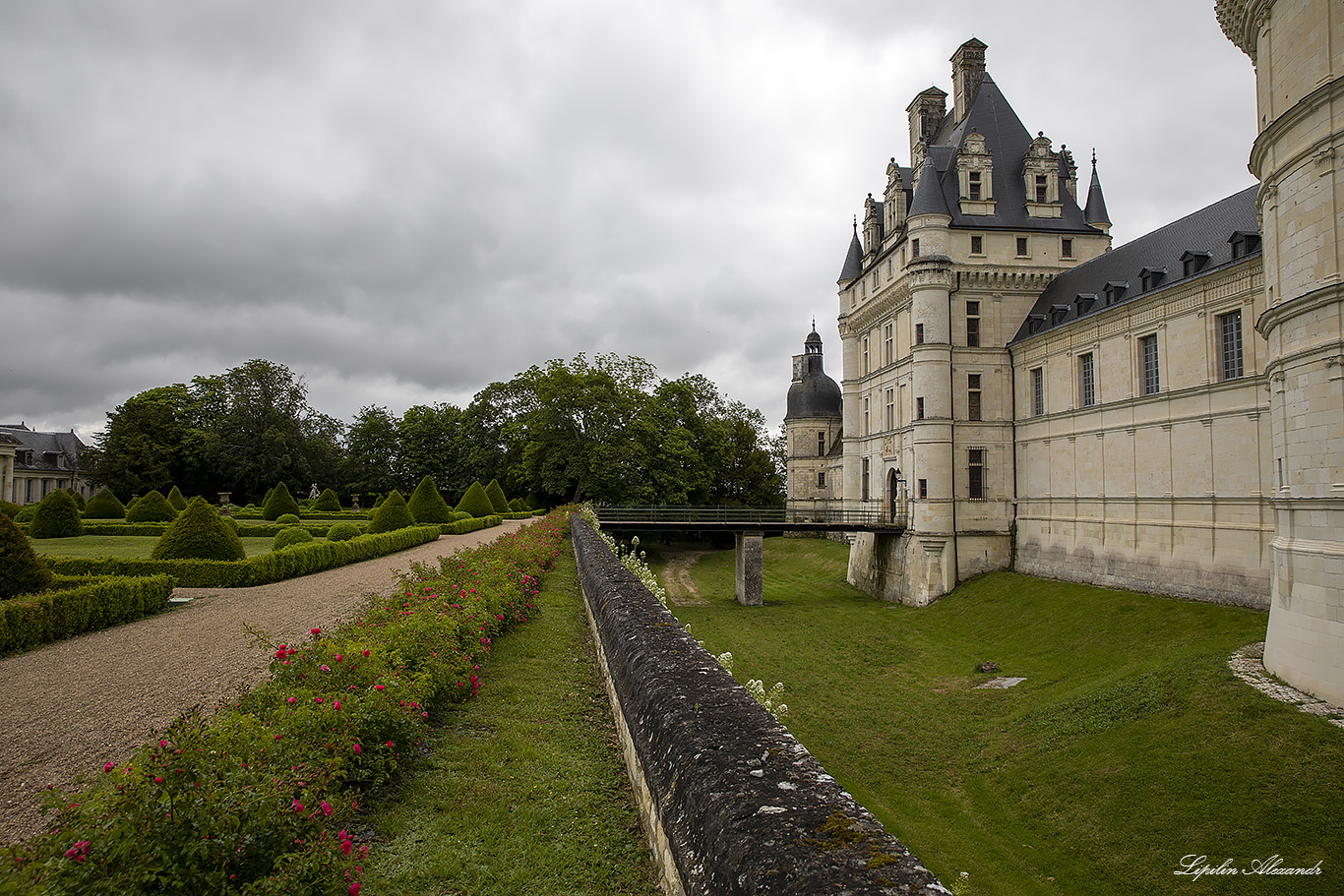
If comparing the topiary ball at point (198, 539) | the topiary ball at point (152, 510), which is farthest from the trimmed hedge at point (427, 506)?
the topiary ball at point (198, 539)

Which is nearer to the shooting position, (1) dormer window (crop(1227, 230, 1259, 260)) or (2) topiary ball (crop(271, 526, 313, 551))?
(1) dormer window (crop(1227, 230, 1259, 260))

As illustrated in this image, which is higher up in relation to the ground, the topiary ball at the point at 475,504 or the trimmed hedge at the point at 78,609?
the topiary ball at the point at 475,504

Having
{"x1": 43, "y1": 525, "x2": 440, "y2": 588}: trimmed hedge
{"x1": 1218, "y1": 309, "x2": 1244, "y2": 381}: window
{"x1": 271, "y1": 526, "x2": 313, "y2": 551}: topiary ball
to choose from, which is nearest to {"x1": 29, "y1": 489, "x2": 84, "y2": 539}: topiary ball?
{"x1": 271, "y1": 526, "x2": 313, "y2": 551}: topiary ball

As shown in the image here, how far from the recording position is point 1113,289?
24.0 m

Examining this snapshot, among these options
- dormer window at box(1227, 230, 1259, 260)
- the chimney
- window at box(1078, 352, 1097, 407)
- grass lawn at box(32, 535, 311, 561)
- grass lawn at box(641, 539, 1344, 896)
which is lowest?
grass lawn at box(641, 539, 1344, 896)

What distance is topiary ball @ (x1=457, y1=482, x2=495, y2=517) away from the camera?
125ft

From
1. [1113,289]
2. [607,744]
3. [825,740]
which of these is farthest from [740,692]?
[1113,289]

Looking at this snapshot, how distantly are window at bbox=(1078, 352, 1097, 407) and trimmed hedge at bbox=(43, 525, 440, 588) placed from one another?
24.9 m

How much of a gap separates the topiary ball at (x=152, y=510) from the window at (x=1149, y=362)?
3591cm

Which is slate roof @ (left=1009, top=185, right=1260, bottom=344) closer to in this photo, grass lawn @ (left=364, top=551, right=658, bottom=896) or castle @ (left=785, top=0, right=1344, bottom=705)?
castle @ (left=785, top=0, right=1344, bottom=705)

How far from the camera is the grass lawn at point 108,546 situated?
19.7 m

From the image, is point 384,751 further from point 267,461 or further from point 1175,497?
point 267,461

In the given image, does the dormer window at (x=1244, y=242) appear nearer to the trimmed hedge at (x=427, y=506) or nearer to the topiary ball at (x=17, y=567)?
the topiary ball at (x=17, y=567)

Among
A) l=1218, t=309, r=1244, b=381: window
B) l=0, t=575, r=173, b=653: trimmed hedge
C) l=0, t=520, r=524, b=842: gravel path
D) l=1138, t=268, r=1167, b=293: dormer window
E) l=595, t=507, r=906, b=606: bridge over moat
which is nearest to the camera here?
l=0, t=520, r=524, b=842: gravel path
